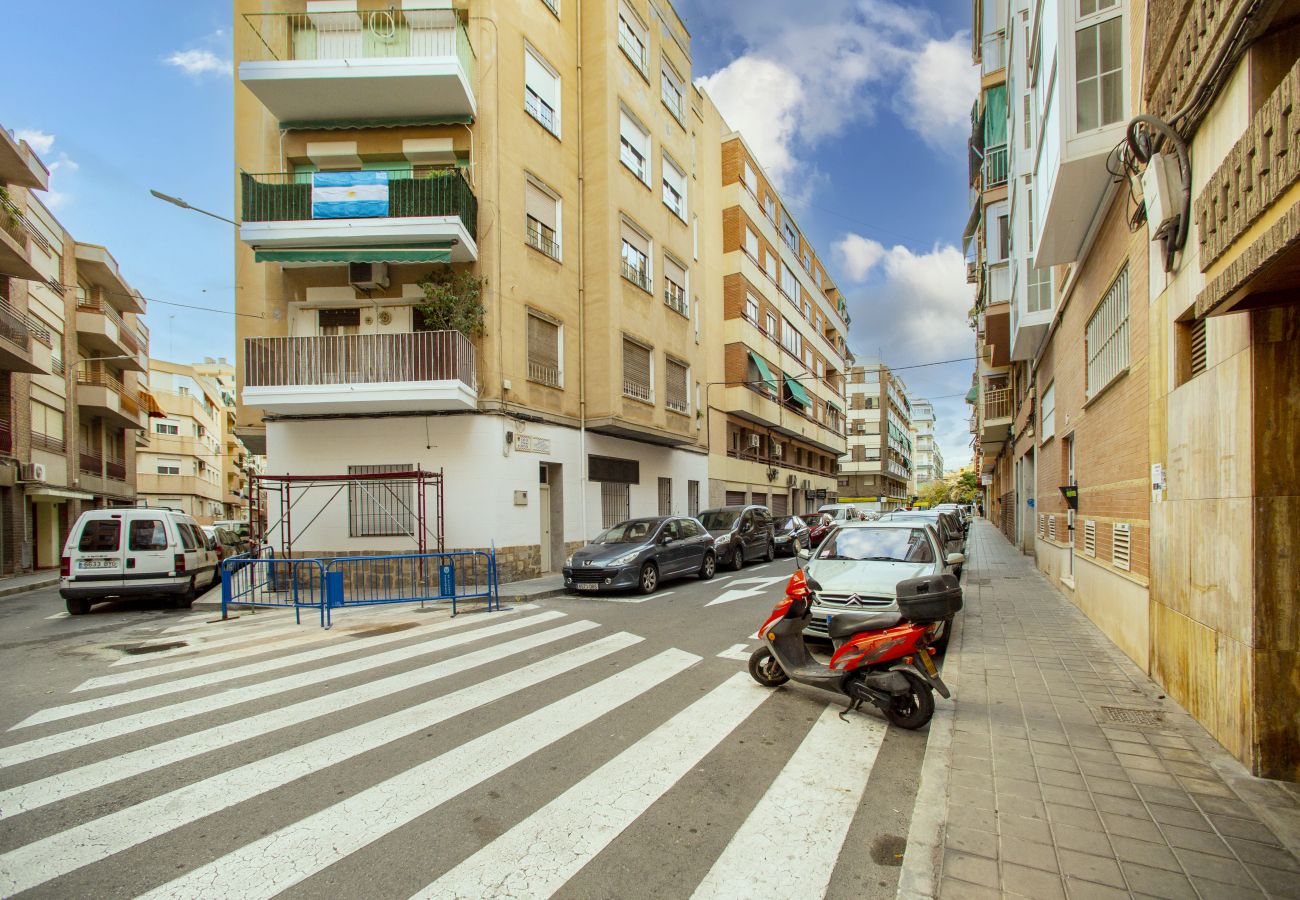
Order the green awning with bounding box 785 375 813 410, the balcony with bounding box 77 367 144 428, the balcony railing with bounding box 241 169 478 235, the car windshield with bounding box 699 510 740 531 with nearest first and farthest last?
the balcony railing with bounding box 241 169 478 235 < the car windshield with bounding box 699 510 740 531 < the balcony with bounding box 77 367 144 428 < the green awning with bounding box 785 375 813 410

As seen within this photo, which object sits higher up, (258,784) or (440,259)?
(440,259)

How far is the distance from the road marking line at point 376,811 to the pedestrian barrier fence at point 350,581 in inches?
217

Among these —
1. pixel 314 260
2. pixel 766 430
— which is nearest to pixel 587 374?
pixel 314 260

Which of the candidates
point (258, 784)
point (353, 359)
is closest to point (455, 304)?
point (353, 359)

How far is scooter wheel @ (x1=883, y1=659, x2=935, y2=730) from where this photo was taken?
Result: 479 cm

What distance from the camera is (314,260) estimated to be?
13844 mm

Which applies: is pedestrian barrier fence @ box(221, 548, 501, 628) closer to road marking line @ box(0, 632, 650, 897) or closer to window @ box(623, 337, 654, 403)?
road marking line @ box(0, 632, 650, 897)

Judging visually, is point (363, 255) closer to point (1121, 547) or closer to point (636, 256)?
point (636, 256)

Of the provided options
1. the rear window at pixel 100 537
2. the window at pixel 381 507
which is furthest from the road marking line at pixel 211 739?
the rear window at pixel 100 537

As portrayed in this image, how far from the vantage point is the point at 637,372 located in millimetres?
18984

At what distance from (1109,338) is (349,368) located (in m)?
13.4

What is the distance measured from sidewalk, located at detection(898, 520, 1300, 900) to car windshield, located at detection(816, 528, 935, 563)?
78.5 inches

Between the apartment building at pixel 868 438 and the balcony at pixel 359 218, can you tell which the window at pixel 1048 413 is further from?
the apartment building at pixel 868 438

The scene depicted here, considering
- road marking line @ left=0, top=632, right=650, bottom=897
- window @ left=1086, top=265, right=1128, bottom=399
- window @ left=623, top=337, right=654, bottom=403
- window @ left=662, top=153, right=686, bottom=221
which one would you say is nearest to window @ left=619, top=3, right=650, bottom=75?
window @ left=662, top=153, right=686, bottom=221
